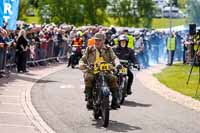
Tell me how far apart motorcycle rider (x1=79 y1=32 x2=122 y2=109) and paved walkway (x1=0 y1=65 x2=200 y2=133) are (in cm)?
125

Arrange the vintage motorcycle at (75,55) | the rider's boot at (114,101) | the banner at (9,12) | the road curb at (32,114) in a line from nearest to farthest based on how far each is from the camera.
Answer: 1. the road curb at (32,114)
2. the rider's boot at (114,101)
3. the banner at (9,12)
4. the vintage motorcycle at (75,55)

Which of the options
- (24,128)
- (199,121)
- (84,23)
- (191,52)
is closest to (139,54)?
(191,52)

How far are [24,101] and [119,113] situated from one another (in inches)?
109

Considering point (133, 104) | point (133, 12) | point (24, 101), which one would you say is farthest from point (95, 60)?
point (133, 12)

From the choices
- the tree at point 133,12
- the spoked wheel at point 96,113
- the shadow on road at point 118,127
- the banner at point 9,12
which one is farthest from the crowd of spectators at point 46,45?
the tree at point 133,12

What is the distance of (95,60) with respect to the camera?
13797 mm

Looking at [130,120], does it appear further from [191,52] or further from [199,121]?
[191,52]

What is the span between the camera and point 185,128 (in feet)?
43.4

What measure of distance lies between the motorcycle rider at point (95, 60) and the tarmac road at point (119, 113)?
0.54 m

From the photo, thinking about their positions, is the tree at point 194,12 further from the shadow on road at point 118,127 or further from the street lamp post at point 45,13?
the shadow on road at point 118,127

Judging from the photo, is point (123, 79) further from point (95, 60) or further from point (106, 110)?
point (106, 110)

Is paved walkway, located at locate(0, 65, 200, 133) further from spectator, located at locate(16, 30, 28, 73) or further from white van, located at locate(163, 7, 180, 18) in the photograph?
white van, located at locate(163, 7, 180, 18)

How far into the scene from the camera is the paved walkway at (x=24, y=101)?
41.4ft

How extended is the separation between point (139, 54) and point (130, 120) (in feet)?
65.6
